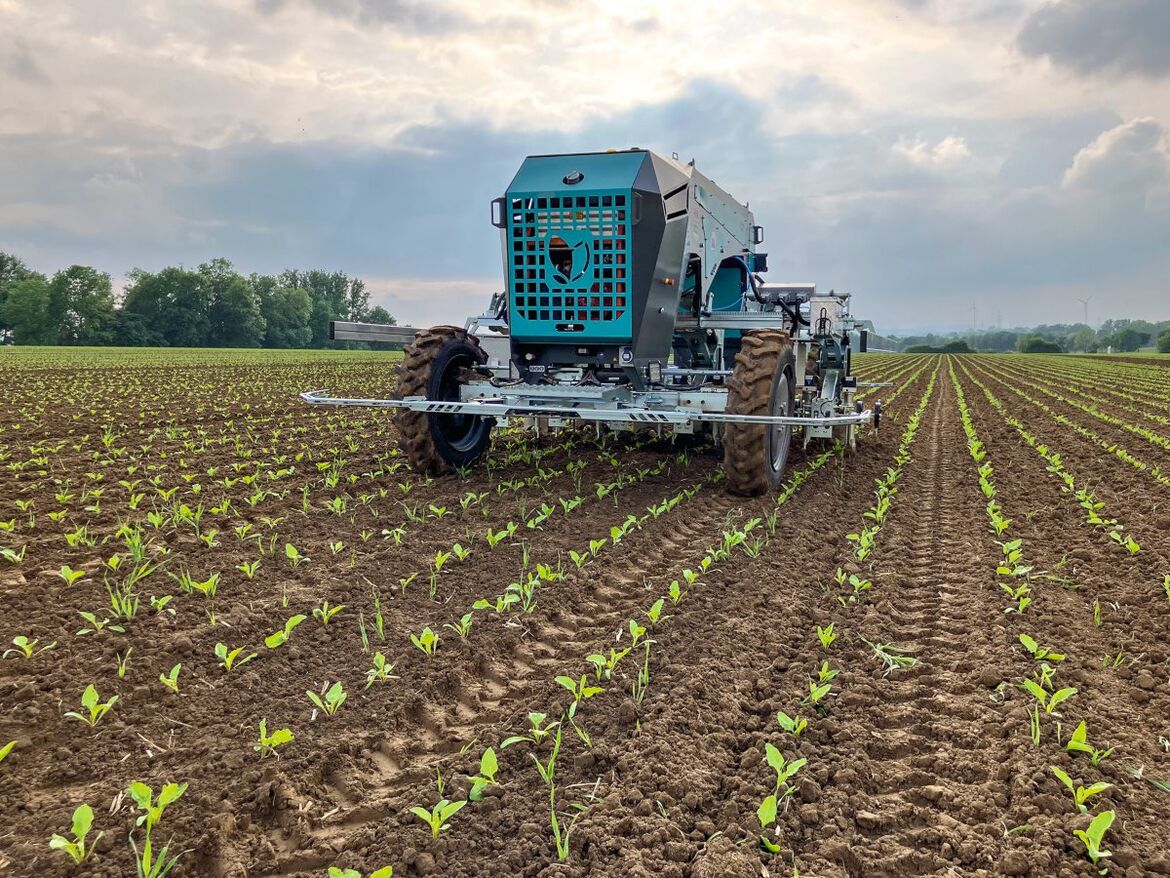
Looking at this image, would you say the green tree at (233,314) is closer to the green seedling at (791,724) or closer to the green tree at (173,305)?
the green tree at (173,305)

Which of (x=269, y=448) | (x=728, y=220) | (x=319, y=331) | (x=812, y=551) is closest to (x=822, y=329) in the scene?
(x=728, y=220)

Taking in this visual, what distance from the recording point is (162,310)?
7600 cm

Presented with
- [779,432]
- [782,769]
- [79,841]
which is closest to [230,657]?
[79,841]

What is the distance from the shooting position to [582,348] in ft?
24.1

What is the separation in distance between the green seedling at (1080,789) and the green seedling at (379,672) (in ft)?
8.40

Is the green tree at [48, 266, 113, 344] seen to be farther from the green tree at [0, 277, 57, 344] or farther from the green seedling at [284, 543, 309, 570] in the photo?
the green seedling at [284, 543, 309, 570]

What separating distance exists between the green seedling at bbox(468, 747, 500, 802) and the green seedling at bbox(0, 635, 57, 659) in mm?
2329

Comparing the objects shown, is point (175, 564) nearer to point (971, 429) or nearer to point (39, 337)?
point (971, 429)

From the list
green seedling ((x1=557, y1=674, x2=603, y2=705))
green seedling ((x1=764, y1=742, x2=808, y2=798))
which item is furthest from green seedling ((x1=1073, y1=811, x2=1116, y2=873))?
green seedling ((x1=557, y1=674, x2=603, y2=705))

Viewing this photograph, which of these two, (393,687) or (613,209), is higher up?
(613,209)

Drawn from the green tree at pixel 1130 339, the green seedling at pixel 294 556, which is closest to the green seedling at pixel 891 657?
the green seedling at pixel 294 556

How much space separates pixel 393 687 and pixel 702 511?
3.63 m

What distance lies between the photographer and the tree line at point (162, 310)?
229ft

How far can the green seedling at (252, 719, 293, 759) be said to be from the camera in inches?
113
